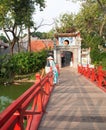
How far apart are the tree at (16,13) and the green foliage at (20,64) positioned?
359cm

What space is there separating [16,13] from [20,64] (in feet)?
19.1

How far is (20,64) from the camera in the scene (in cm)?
3309

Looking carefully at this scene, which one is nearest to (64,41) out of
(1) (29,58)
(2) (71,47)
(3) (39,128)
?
(2) (71,47)

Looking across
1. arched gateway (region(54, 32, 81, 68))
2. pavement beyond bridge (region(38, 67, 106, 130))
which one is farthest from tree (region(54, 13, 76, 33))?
pavement beyond bridge (region(38, 67, 106, 130))

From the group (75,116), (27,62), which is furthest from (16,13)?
(75,116)

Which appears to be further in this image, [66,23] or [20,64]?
[66,23]

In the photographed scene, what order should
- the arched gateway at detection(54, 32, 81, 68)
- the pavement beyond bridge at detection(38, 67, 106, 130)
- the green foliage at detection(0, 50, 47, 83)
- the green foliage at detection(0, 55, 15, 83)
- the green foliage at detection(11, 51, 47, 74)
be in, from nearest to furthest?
the pavement beyond bridge at detection(38, 67, 106, 130)
the green foliage at detection(0, 55, 15, 83)
the green foliage at detection(0, 50, 47, 83)
the green foliage at detection(11, 51, 47, 74)
the arched gateway at detection(54, 32, 81, 68)

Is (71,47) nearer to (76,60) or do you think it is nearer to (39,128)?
(76,60)

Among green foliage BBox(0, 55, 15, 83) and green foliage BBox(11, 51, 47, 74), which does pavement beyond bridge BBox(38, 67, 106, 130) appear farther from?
green foliage BBox(11, 51, 47, 74)

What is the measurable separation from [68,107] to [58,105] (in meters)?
0.48

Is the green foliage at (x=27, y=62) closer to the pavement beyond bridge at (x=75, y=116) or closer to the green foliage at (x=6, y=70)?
the green foliage at (x=6, y=70)

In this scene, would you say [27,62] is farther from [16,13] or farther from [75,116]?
[75,116]

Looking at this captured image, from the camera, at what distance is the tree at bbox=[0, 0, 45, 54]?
3103 cm

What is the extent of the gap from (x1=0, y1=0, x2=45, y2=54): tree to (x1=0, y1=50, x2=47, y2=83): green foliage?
3.59 metres
